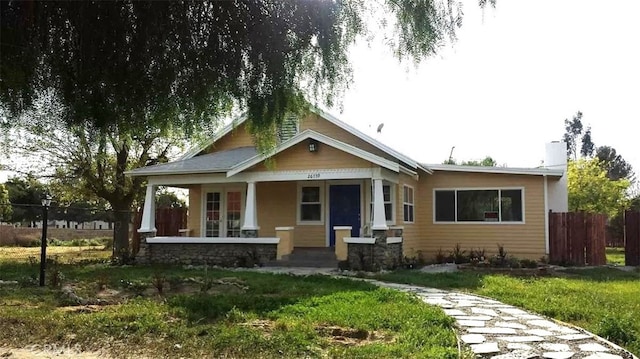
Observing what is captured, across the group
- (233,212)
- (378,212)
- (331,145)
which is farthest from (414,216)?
(233,212)

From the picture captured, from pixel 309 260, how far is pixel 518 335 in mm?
9873

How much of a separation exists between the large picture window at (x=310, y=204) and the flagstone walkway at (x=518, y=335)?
926 cm

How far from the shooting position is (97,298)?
9.60 m

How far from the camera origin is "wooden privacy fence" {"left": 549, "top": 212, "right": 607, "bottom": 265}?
1756cm

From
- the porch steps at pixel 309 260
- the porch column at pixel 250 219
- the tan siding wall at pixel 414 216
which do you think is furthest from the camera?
the tan siding wall at pixel 414 216

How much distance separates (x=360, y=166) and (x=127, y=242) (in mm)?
10618

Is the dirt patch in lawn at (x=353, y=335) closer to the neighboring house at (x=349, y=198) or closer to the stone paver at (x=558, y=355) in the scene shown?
the stone paver at (x=558, y=355)

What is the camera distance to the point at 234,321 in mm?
7348

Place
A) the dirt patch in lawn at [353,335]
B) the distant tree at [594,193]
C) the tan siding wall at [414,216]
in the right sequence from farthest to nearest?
the distant tree at [594,193] < the tan siding wall at [414,216] < the dirt patch in lawn at [353,335]

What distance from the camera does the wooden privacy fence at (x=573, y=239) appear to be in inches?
691

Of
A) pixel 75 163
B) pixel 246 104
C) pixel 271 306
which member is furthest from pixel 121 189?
pixel 246 104

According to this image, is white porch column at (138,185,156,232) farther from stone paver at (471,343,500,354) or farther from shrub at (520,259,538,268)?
stone paver at (471,343,500,354)

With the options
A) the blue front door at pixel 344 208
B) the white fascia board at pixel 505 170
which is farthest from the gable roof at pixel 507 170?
the blue front door at pixel 344 208

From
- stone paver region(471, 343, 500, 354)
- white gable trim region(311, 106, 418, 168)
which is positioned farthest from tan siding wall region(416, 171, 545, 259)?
stone paver region(471, 343, 500, 354)
